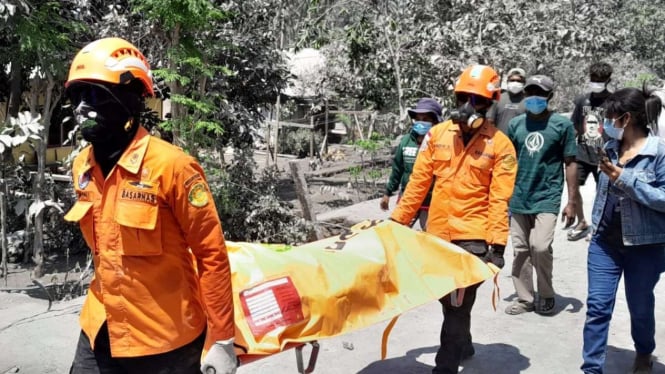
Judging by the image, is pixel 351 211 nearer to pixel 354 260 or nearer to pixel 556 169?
pixel 556 169

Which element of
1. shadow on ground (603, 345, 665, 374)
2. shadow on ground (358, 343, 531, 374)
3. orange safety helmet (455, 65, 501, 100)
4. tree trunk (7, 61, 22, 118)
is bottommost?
shadow on ground (358, 343, 531, 374)

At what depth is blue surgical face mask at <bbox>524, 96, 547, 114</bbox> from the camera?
607 centimetres

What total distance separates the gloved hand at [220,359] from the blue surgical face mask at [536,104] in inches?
163

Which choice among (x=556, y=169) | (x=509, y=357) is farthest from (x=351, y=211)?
(x=509, y=357)

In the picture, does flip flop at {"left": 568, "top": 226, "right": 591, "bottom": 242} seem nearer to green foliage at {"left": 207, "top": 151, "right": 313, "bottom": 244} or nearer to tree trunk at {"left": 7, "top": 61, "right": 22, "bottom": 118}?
green foliage at {"left": 207, "top": 151, "right": 313, "bottom": 244}

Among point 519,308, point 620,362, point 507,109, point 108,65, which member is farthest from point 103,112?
point 507,109

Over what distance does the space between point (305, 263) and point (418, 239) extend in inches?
34.5

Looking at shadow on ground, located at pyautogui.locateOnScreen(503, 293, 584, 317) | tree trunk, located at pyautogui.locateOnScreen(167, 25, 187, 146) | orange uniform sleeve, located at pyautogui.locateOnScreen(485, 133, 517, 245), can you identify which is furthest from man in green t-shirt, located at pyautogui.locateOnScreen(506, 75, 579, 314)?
tree trunk, located at pyautogui.locateOnScreen(167, 25, 187, 146)

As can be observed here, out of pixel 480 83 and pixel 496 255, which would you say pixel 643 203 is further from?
pixel 480 83

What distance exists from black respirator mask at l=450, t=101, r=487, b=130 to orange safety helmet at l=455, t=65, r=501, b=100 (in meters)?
0.10

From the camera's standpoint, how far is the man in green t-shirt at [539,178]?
612 centimetres

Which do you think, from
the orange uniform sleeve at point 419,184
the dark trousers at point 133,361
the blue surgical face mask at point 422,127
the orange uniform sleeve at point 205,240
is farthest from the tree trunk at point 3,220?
the orange uniform sleeve at point 205,240

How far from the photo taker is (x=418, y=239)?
4.54 m

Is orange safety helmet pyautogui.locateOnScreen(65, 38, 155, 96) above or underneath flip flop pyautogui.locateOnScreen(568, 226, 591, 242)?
above
